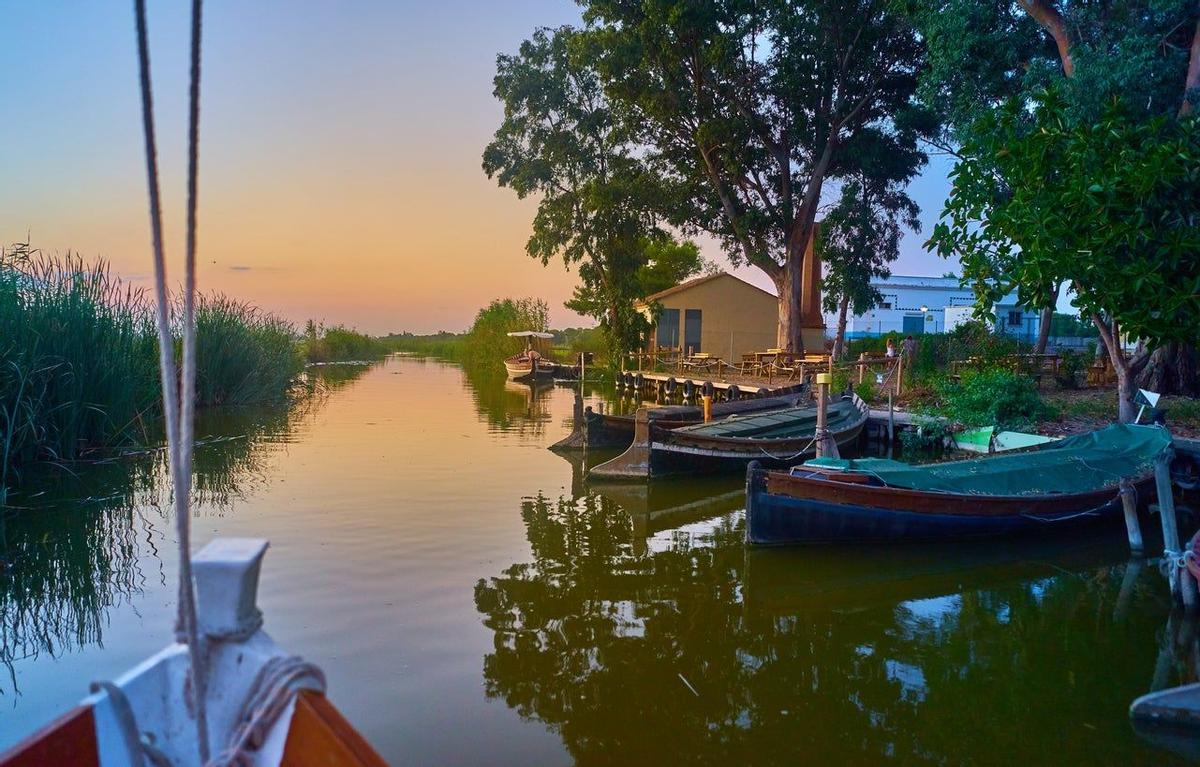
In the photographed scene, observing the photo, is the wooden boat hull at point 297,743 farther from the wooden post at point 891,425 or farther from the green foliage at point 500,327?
the green foliage at point 500,327

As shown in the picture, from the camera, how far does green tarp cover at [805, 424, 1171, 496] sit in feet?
29.7

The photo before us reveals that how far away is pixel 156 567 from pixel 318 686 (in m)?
7.30

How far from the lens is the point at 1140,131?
9836mm

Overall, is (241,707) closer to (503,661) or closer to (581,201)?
(503,661)

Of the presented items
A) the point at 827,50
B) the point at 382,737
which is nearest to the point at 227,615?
the point at 382,737

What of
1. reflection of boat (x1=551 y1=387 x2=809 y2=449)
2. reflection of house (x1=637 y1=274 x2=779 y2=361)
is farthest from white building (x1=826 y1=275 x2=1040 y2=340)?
reflection of boat (x1=551 y1=387 x2=809 y2=449)

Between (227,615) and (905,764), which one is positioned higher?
(227,615)

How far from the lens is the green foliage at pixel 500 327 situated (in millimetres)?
45156

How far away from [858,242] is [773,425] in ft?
40.3

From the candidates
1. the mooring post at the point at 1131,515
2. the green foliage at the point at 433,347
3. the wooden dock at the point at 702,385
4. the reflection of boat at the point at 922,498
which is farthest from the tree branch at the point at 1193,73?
the green foliage at the point at 433,347

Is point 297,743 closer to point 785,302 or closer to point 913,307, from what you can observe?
point 785,302

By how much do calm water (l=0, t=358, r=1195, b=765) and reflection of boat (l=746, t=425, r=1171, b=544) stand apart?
0.28m

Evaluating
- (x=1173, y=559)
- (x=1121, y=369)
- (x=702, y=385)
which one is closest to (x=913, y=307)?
(x=702, y=385)

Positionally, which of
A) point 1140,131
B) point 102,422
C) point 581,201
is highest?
point 581,201
